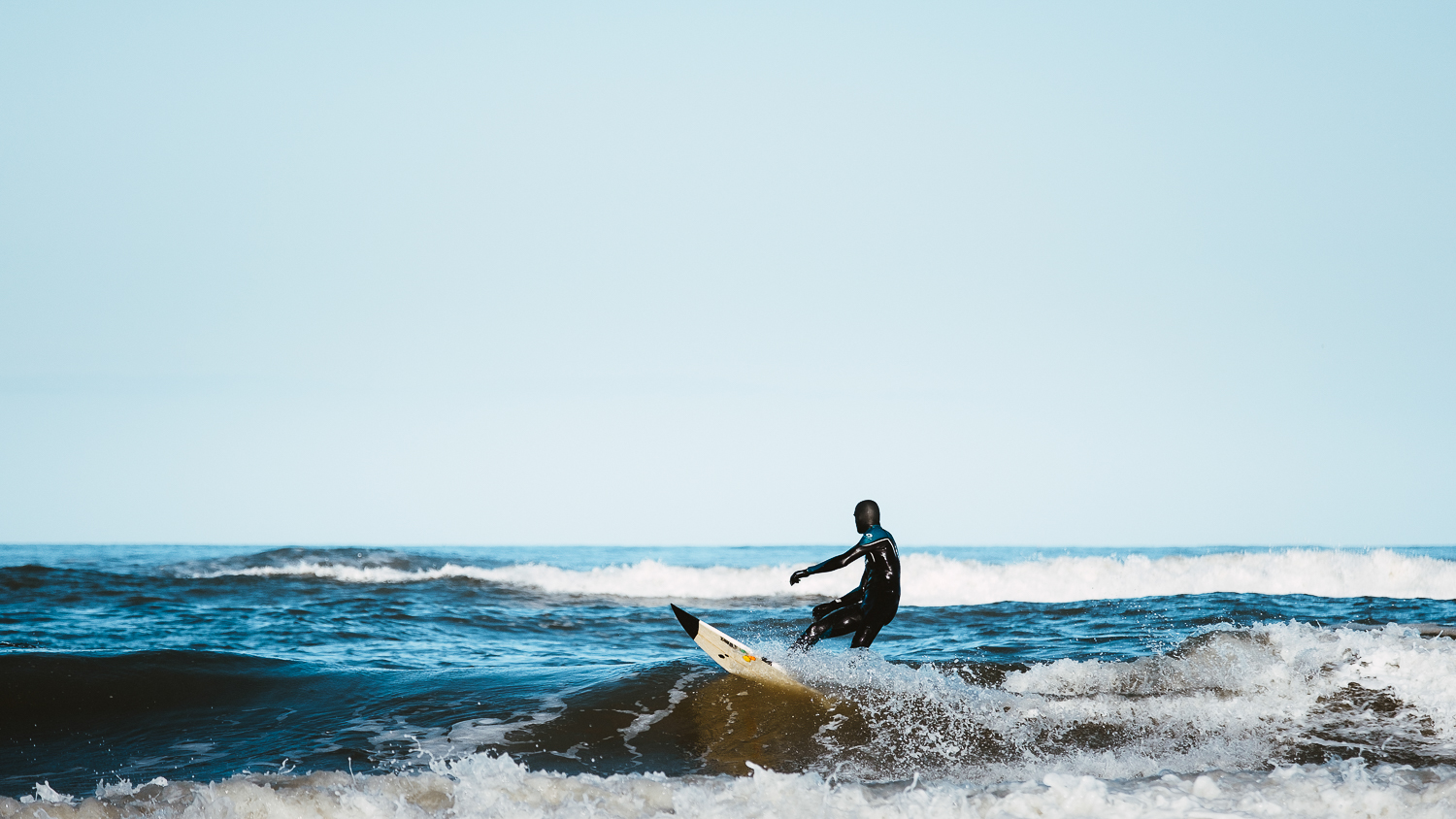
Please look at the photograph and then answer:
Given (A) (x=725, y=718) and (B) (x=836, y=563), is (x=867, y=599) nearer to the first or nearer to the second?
(B) (x=836, y=563)

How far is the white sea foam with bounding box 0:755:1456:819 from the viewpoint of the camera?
553cm

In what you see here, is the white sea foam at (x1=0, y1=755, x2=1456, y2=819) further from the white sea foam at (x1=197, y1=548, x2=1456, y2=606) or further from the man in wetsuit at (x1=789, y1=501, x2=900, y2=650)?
the white sea foam at (x1=197, y1=548, x2=1456, y2=606)

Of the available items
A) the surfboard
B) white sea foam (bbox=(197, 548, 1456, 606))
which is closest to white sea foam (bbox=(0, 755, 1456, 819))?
the surfboard

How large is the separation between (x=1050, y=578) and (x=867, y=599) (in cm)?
1839

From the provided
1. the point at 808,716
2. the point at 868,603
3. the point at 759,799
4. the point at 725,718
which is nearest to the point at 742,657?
the point at 725,718

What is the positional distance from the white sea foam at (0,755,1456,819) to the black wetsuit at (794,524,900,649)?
11.4 ft

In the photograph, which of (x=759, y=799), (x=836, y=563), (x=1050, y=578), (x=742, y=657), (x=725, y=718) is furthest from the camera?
(x=1050, y=578)

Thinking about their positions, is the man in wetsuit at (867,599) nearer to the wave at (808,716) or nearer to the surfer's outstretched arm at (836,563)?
the surfer's outstretched arm at (836,563)

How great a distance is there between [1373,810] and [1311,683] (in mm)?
3943

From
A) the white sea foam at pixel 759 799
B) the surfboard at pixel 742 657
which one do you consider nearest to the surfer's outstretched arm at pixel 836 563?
the surfboard at pixel 742 657

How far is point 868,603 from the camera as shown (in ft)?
31.2

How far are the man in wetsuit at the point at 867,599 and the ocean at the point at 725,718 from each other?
1.15 ft

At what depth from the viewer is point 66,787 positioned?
6.71 metres

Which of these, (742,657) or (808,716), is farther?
(742,657)
